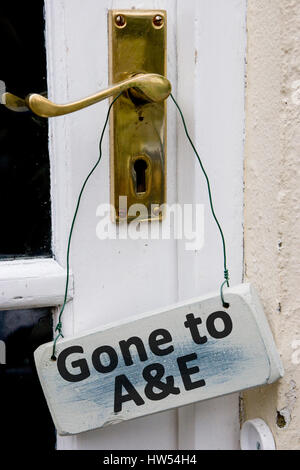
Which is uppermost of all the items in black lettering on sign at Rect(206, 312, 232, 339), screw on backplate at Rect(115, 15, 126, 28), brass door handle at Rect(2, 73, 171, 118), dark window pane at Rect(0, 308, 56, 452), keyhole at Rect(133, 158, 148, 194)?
screw on backplate at Rect(115, 15, 126, 28)

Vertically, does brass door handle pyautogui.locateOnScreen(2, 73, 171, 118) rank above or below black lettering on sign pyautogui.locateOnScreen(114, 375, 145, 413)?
above

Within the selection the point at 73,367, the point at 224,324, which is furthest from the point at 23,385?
the point at 224,324

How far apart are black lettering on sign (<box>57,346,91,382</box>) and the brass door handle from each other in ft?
0.75

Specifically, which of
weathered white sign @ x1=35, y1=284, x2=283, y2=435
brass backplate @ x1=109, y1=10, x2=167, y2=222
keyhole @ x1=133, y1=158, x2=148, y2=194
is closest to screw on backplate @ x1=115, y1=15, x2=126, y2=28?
brass backplate @ x1=109, y1=10, x2=167, y2=222

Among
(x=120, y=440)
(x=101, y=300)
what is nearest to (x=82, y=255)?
(x=101, y=300)

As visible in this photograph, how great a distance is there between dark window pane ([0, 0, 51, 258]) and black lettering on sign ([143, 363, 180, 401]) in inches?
6.4

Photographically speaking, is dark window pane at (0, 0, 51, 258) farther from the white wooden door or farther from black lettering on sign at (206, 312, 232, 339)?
black lettering on sign at (206, 312, 232, 339)

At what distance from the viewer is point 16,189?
535 mm

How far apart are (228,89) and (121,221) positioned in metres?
0.17

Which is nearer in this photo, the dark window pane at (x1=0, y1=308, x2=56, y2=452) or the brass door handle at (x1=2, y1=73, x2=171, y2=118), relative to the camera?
the brass door handle at (x1=2, y1=73, x2=171, y2=118)

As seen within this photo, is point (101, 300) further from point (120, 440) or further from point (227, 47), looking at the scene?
point (227, 47)

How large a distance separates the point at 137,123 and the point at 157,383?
10.3 inches

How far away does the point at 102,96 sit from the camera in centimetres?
46

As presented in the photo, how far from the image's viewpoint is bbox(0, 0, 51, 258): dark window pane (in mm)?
504
